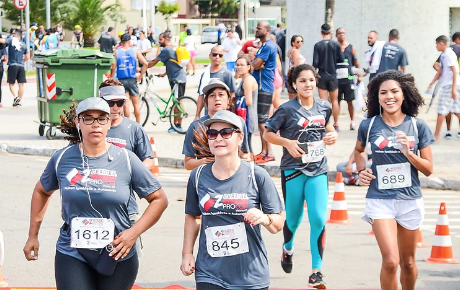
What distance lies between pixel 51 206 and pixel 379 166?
577cm

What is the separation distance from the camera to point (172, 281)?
7980mm

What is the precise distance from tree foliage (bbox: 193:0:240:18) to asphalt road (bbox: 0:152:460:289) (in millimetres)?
92079

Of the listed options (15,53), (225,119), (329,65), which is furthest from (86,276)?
(15,53)

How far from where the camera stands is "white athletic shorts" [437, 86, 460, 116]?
1598 centimetres

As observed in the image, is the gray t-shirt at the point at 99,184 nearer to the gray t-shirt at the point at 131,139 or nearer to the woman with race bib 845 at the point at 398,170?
the gray t-shirt at the point at 131,139

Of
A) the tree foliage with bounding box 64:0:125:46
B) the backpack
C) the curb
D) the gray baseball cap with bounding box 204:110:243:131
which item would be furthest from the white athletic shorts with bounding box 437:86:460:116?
the tree foliage with bounding box 64:0:125:46

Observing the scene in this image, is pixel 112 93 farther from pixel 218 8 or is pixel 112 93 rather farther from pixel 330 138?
pixel 218 8

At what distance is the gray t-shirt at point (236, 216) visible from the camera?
5219 millimetres

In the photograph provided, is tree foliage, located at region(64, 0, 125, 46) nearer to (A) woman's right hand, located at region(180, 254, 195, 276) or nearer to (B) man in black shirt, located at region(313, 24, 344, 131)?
(B) man in black shirt, located at region(313, 24, 344, 131)

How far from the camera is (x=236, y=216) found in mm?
5246

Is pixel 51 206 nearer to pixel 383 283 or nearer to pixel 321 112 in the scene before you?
pixel 321 112

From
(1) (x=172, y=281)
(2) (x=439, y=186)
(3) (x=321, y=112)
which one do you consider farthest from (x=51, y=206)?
(2) (x=439, y=186)

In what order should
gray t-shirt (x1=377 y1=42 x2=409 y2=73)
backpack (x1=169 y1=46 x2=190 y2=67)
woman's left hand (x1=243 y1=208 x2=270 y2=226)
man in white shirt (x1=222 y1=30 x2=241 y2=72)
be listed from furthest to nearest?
man in white shirt (x1=222 y1=30 x2=241 y2=72) → backpack (x1=169 y1=46 x2=190 y2=67) → gray t-shirt (x1=377 y1=42 x2=409 y2=73) → woman's left hand (x1=243 y1=208 x2=270 y2=226)

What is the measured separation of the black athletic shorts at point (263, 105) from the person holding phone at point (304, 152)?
6552 mm
